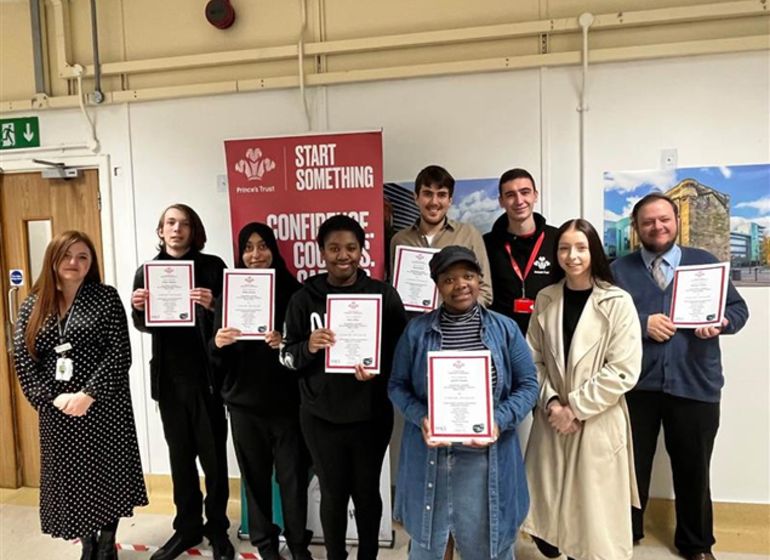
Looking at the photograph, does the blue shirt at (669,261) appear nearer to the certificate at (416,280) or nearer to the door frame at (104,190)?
the certificate at (416,280)

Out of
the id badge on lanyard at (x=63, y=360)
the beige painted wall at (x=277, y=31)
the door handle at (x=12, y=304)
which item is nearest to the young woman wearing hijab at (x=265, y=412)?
the id badge on lanyard at (x=63, y=360)

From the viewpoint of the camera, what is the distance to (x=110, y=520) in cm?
246

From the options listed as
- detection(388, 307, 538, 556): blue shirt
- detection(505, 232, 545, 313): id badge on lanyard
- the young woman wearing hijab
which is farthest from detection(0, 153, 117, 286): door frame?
detection(505, 232, 545, 313): id badge on lanyard

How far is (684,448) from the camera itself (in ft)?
8.14

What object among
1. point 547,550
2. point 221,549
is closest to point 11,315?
point 221,549

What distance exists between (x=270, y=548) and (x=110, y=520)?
0.73 meters

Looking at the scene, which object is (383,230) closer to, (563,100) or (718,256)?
(563,100)

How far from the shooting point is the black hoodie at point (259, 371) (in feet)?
7.81

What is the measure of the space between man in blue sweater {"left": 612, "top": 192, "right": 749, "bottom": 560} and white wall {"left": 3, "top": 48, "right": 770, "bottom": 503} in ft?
1.59

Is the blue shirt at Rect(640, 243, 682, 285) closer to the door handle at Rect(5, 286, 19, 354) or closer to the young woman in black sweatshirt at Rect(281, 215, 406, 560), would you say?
the young woman in black sweatshirt at Rect(281, 215, 406, 560)

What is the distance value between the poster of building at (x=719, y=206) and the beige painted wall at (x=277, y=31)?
27.5 inches

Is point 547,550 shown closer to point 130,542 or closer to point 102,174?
point 130,542

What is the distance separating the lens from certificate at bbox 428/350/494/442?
172 cm

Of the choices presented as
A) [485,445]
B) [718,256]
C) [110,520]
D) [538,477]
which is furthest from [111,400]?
[718,256]
